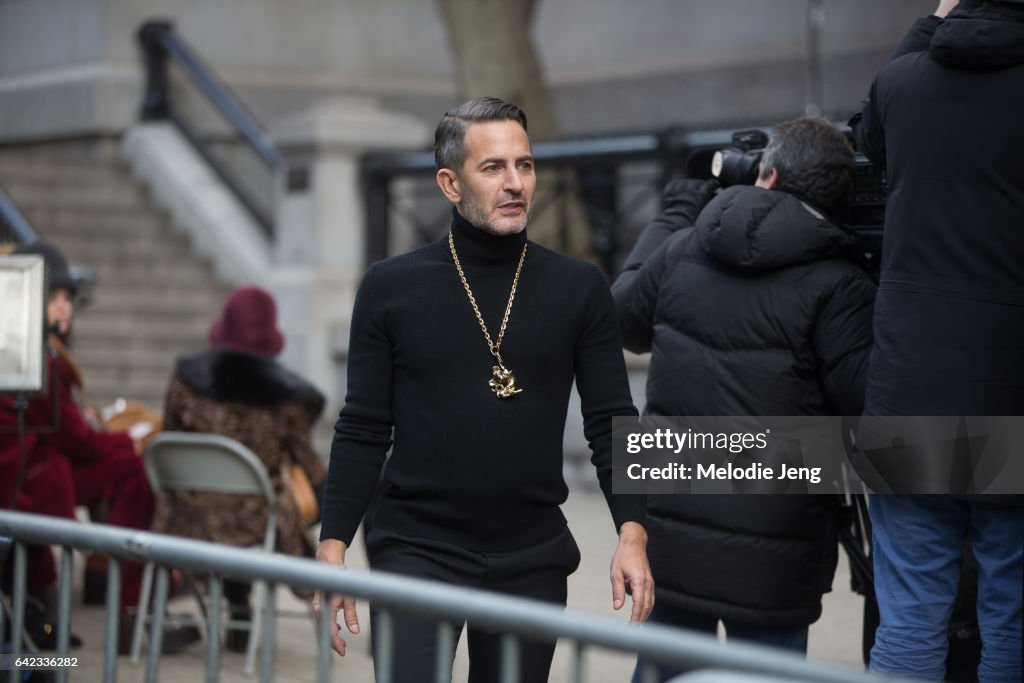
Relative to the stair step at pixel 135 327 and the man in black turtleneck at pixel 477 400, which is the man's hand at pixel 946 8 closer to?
the man in black turtleneck at pixel 477 400

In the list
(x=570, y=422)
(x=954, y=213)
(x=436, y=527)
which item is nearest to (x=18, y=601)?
(x=436, y=527)

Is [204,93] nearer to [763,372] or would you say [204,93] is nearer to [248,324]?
[248,324]

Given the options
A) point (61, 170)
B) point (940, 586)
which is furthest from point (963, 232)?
point (61, 170)

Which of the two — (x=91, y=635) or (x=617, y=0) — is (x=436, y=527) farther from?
(x=617, y=0)

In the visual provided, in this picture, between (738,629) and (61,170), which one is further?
(61,170)

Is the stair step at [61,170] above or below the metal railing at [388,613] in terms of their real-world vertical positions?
below

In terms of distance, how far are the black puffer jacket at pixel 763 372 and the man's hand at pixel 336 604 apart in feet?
3.21

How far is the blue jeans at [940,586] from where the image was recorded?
3588 mm

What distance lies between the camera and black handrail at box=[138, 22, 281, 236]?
12914mm

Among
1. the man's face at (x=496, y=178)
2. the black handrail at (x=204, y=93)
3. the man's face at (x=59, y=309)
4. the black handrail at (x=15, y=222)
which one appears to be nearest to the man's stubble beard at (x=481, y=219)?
the man's face at (x=496, y=178)

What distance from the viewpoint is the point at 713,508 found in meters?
3.87

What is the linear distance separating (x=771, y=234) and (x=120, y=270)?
10175 millimetres

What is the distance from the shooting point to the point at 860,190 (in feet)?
13.3

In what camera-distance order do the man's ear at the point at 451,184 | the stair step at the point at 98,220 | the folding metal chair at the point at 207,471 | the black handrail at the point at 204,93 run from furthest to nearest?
the stair step at the point at 98,220
the black handrail at the point at 204,93
the folding metal chair at the point at 207,471
the man's ear at the point at 451,184
